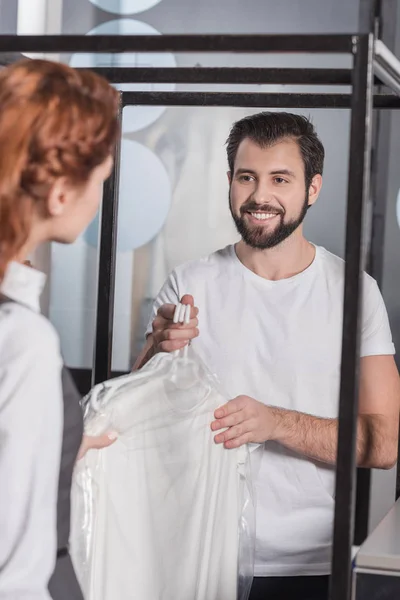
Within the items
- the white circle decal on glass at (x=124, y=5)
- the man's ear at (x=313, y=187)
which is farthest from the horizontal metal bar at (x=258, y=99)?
the white circle decal on glass at (x=124, y=5)

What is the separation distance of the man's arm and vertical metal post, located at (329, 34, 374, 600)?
0.44 meters

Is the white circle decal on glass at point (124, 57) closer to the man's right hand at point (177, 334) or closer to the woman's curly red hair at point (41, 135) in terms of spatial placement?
the woman's curly red hair at point (41, 135)

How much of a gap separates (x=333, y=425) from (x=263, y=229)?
1.51 ft

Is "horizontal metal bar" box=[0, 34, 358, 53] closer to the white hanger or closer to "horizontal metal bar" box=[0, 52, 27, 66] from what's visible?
"horizontal metal bar" box=[0, 52, 27, 66]

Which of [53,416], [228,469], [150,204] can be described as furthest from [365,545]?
[150,204]

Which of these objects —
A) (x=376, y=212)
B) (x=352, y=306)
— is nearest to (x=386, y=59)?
(x=352, y=306)

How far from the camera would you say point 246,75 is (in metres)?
1.50

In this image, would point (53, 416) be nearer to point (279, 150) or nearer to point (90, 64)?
point (90, 64)

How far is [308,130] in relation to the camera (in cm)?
217

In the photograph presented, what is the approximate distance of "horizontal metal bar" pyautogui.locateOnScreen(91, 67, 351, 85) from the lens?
1.50 metres

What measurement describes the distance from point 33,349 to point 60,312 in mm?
3258

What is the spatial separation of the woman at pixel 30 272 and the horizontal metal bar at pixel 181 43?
0.19m

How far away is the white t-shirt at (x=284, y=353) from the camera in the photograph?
1.99 metres

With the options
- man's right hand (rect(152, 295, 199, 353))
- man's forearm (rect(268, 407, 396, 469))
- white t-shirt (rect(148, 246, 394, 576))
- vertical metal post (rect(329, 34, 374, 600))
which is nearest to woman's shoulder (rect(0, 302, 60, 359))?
vertical metal post (rect(329, 34, 374, 600))
